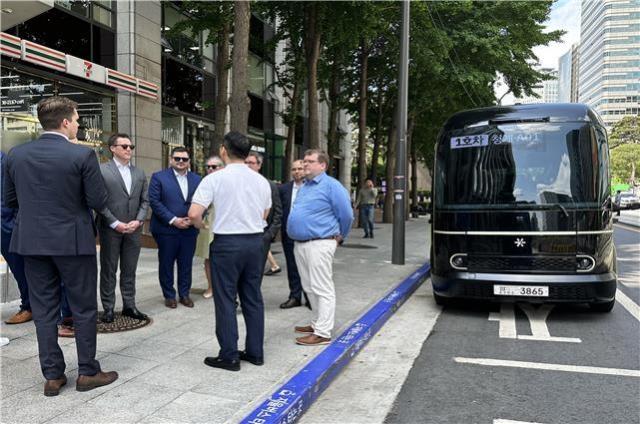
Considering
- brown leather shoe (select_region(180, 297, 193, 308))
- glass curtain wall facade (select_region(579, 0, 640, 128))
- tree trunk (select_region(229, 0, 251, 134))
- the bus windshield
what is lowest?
brown leather shoe (select_region(180, 297, 193, 308))

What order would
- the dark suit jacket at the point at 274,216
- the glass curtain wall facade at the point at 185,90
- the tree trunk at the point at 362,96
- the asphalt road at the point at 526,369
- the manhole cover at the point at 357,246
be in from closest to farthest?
the asphalt road at the point at 526,369, the dark suit jacket at the point at 274,216, the manhole cover at the point at 357,246, the glass curtain wall facade at the point at 185,90, the tree trunk at the point at 362,96

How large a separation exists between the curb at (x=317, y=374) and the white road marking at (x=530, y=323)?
4.42 ft

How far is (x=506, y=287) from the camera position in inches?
243

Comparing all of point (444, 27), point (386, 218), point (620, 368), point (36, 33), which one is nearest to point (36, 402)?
point (620, 368)

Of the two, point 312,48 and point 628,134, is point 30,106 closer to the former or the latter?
point 312,48

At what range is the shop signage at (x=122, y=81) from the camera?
13.1 meters

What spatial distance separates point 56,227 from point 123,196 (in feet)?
6.15

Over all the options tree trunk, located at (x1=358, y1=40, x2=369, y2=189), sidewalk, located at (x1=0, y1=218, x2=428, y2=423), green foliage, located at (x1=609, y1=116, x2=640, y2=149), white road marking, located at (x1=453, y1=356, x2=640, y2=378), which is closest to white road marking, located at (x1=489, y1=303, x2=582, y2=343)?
white road marking, located at (x1=453, y1=356, x2=640, y2=378)

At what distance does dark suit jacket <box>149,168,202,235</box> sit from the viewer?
5805 millimetres

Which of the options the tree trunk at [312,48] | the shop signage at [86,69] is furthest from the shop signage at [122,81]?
the tree trunk at [312,48]

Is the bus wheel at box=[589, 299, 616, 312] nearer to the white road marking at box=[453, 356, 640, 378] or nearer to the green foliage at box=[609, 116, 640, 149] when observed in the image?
the white road marking at box=[453, 356, 640, 378]

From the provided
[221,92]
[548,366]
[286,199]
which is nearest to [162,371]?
[286,199]

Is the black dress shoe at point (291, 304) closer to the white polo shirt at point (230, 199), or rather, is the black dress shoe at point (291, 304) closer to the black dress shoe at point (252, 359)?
the black dress shoe at point (252, 359)

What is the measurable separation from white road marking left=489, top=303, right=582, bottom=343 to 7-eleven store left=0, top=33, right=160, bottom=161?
9513mm
